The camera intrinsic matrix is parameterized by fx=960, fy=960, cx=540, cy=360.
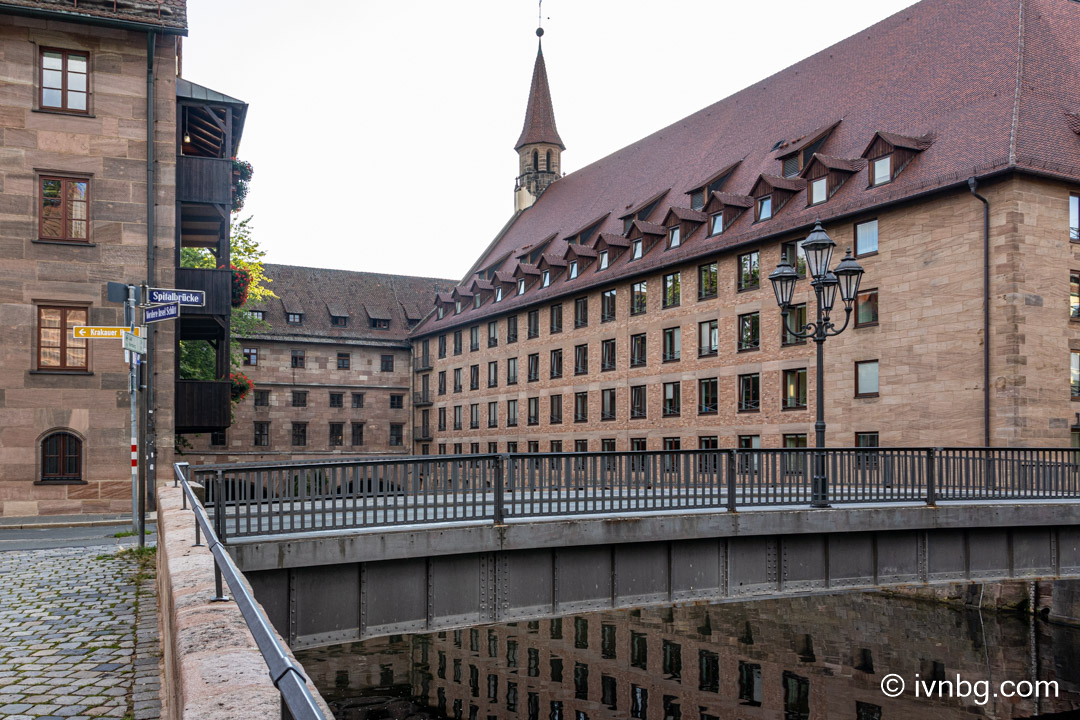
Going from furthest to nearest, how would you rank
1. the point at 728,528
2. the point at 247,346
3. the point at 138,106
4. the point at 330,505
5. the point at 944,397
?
the point at 247,346 < the point at 944,397 < the point at 138,106 < the point at 728,528 < the point at 330,505

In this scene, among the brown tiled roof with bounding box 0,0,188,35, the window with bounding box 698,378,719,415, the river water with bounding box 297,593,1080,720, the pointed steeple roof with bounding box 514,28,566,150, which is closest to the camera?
the river water with bounding box 297,593,1080,720

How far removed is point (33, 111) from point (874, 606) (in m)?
26.1

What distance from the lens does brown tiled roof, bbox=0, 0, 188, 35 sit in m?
22.9

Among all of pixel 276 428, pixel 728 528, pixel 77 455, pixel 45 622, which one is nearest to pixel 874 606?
pixel 728 528

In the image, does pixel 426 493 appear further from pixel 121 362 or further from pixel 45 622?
pixel 121 362

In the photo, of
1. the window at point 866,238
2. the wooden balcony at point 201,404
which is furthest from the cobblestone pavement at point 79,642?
the window at point 866,238

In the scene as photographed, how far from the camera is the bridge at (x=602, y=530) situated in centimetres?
1117

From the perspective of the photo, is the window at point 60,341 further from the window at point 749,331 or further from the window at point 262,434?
the window at point 262,434

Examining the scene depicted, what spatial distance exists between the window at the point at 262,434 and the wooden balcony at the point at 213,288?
39615 millimetres

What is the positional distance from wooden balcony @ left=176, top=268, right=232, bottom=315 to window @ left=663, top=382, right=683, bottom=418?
62.3ft

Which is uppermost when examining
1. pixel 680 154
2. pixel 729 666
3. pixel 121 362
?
pixel 680 154

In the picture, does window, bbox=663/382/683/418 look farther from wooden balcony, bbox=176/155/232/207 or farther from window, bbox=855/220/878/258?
wooden balcony, bbox=176/155/232/207

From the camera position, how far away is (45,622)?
30.0 ft

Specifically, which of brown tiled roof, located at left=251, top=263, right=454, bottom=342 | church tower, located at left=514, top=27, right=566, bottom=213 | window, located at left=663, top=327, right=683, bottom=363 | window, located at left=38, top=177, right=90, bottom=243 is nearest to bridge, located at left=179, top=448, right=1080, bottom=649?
window, located at left=38, top=177, right=90, bottom=243
